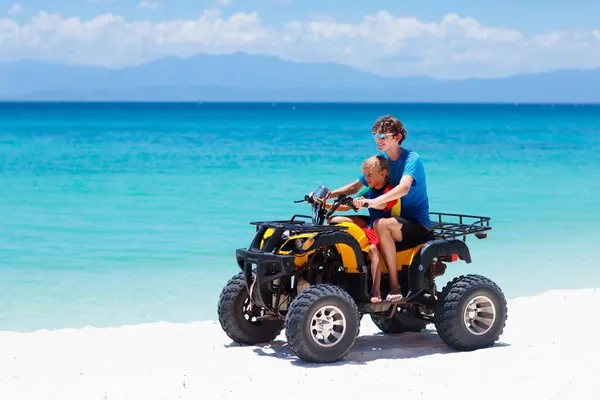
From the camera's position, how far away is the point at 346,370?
6.75m

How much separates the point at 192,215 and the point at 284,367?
12829 millimetres

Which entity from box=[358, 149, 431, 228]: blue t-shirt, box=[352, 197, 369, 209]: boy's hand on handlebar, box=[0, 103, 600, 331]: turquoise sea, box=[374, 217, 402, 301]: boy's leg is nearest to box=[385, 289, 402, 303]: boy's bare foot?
box=[374, 217, 402, 301]: boy's leg

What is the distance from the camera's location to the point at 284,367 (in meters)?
6.86

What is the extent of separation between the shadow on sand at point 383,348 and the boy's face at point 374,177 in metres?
1.24

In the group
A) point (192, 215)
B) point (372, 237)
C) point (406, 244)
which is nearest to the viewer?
point (372, 237)

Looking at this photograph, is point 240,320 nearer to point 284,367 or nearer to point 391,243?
point 284,367

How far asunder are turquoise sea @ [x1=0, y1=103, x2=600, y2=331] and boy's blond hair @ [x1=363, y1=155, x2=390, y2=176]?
3.90 m

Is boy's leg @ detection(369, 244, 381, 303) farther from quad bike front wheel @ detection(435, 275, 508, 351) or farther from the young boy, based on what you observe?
quad bike front wheel @ detection(435, 275, 508, 351)

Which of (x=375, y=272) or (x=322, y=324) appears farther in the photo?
(x=375, y=272)

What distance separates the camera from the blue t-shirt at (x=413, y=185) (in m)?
7.23

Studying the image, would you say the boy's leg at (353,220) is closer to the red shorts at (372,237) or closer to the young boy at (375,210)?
the young boy at (375,210)

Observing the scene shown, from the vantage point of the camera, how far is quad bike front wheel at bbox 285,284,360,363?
6746 millimetres

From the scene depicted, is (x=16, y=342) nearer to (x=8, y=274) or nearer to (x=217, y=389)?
(x=217, y=389)

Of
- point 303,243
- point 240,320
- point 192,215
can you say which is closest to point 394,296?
point 303,243
